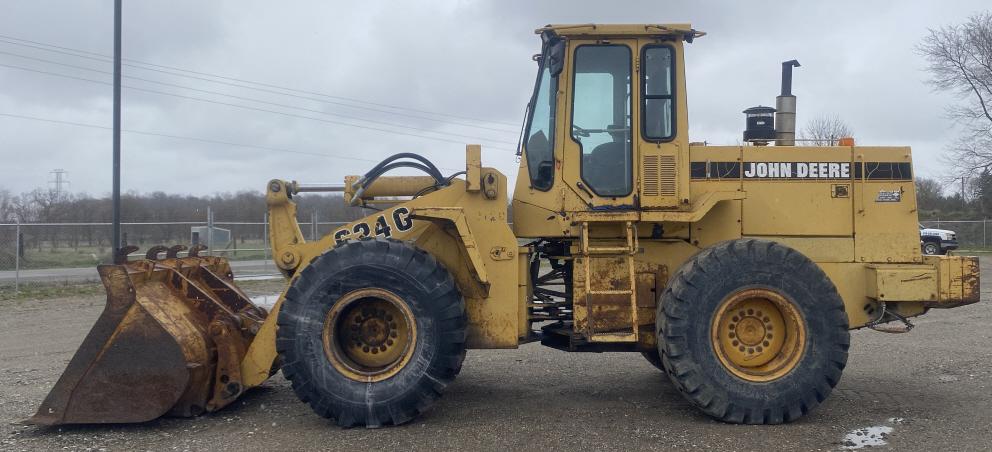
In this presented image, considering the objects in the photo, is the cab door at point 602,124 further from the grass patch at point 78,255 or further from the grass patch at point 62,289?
the grass patch at point 78,255

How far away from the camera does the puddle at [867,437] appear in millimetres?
4657

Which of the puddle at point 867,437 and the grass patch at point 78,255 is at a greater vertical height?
the grass patch at point 78,255

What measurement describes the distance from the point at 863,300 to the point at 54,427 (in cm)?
613

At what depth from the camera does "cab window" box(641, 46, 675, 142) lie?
5.63 meters

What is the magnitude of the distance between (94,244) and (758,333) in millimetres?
21588

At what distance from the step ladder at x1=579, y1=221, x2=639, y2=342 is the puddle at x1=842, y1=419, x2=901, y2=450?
1.55 meters

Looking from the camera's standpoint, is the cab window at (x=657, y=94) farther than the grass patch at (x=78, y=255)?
No

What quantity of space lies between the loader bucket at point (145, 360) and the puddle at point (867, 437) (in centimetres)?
431

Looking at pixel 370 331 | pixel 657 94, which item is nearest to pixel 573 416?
pixel 370 331

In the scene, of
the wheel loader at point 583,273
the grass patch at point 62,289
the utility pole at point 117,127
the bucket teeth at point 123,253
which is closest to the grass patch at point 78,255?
the grass patch at point 62,289

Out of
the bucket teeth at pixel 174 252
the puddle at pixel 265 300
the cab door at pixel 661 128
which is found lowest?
the puddle at pixel 265 300

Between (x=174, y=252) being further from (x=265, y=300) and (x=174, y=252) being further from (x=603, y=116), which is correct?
(x=265, y=300)

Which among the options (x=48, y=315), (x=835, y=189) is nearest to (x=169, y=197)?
(x=48, y=315)

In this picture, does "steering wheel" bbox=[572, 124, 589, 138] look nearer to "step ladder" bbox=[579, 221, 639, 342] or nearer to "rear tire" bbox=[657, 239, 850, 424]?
"step ladder" bbox=[579, 221, 639, 342]
